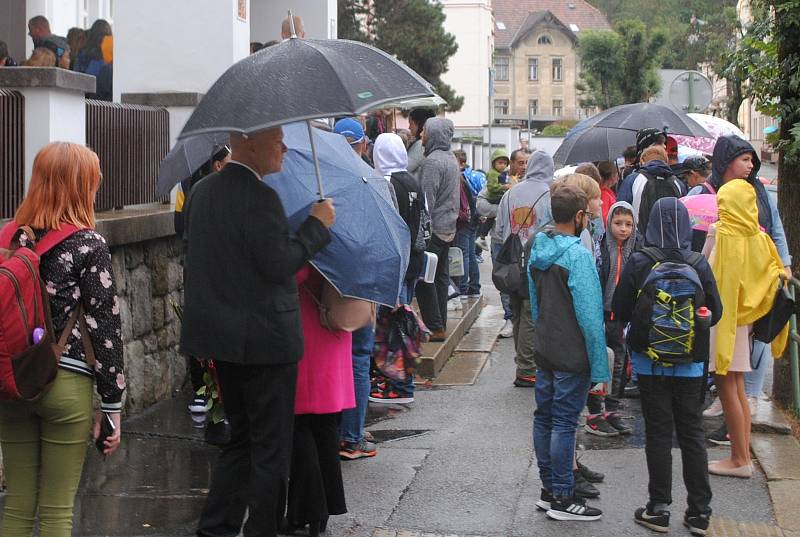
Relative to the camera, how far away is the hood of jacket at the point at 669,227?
594cm

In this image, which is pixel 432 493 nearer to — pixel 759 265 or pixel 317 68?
pixel 759 265

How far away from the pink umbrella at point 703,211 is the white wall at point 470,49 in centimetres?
7043

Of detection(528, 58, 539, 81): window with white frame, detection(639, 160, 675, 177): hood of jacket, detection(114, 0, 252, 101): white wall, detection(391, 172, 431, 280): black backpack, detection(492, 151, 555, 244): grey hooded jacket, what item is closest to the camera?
detection(391, 172, 431, 280): black backpack

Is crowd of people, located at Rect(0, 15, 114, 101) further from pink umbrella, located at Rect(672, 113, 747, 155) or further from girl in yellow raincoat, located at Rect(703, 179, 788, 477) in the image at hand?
girl in yellow raincoat, located at Rect(703, 179, 788, 477)

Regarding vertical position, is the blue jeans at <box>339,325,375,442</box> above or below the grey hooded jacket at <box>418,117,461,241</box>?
below

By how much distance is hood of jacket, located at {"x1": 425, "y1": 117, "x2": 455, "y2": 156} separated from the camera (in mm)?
10547

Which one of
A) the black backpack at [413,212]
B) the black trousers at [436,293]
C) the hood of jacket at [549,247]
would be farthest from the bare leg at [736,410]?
the black trousers at [436,293]

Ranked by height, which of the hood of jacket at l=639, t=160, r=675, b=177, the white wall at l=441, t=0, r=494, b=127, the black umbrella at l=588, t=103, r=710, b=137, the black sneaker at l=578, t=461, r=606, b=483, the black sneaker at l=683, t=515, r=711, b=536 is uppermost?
the white wall at l=441, t=0, r=494, b=127

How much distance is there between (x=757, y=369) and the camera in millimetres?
7895

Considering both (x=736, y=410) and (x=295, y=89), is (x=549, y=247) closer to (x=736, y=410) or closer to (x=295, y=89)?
(x=736, y=410)

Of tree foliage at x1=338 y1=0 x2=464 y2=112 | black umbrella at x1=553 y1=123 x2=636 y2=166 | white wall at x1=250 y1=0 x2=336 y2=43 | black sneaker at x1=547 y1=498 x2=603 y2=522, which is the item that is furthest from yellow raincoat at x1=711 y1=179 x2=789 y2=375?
tree foliage at x1=338 y1=0 x2=464 y2=112

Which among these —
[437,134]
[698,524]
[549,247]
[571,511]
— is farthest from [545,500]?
[437,134]

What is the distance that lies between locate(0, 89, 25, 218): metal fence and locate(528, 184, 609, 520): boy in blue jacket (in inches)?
117

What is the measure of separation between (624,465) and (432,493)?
1330 millimetres
